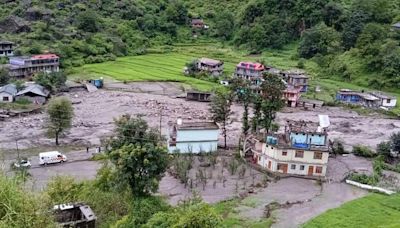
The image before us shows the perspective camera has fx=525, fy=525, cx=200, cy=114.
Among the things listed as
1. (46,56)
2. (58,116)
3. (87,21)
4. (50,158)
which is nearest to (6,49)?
(46,56)

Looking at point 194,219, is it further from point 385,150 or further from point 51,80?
point 51,80

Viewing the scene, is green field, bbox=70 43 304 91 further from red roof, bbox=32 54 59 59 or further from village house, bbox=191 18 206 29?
village house, bbox=191 18 206 29

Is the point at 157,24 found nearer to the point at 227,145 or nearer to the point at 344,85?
the point at 344,85

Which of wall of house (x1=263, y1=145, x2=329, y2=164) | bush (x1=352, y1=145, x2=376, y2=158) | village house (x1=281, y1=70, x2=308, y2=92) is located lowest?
bush (x1=352, y1=145, x2=376, y2=158)

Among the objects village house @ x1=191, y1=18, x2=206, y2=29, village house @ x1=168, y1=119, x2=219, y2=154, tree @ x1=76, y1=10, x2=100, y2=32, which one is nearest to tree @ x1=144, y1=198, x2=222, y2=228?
village house @ x1=168, y1=119, x2=219, y2=154

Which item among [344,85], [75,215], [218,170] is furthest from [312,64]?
[75,215]

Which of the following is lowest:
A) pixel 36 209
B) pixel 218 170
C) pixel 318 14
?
pixel 218 170
